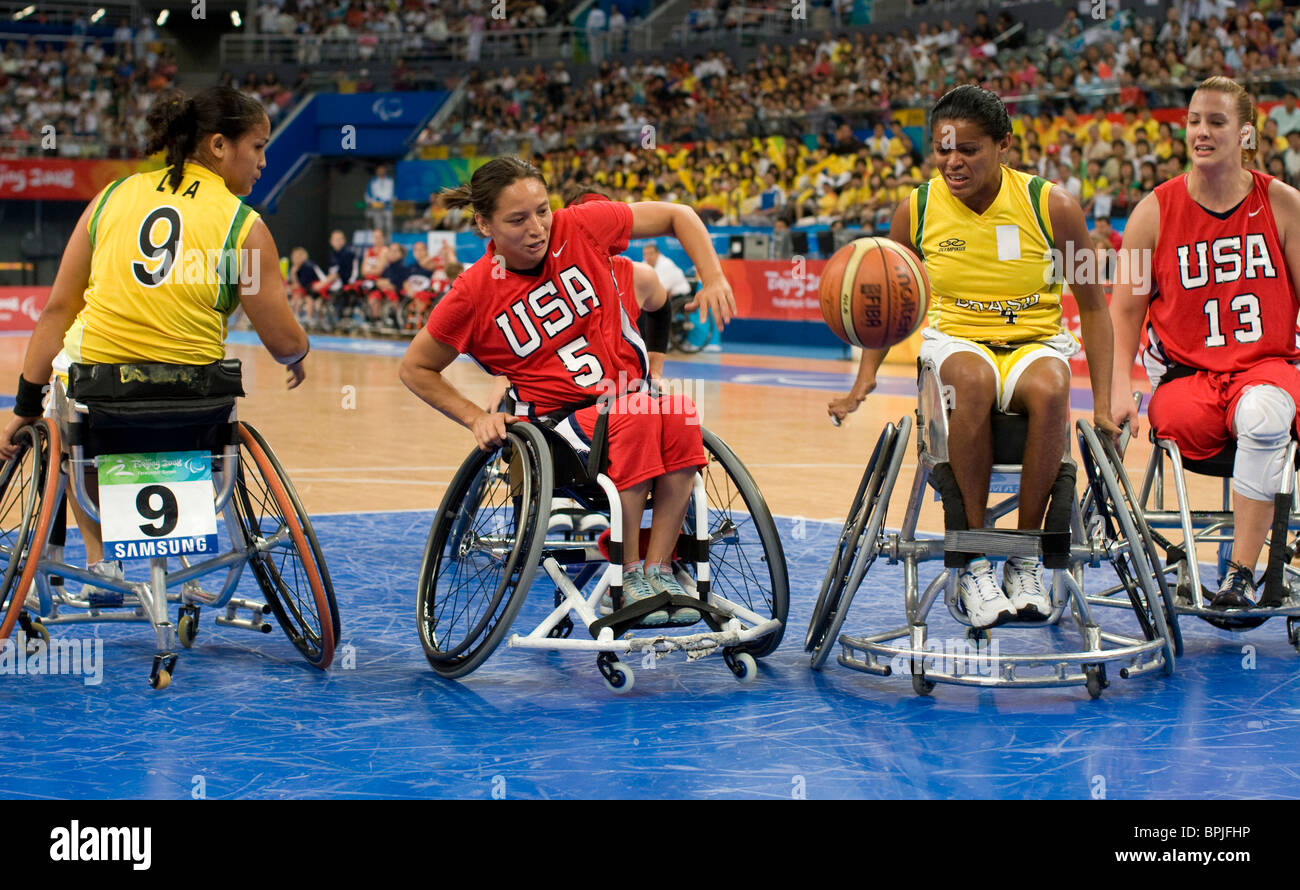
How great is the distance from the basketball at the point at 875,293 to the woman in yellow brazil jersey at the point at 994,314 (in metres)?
0.17

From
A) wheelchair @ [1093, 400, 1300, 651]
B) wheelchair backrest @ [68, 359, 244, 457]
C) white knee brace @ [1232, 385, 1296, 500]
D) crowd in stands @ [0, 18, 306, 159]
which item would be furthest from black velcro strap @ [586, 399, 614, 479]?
crowd in stands @ [0, 18, 306, 159]

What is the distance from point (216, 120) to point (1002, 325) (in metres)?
2.25

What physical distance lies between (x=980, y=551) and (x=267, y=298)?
2.02 metres

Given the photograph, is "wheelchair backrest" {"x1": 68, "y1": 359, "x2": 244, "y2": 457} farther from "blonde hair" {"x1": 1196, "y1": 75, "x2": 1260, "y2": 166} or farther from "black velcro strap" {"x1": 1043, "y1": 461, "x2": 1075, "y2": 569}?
"blonde hair" {"x1": 1196, "y1": 75, "x2": 1260, "y2": 166}

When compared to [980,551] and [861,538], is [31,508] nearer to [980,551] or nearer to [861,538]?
[861,538]

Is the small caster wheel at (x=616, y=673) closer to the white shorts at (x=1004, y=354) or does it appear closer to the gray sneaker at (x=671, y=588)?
the gray sneaker at (x=671, y=588)

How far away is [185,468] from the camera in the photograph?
156 inches

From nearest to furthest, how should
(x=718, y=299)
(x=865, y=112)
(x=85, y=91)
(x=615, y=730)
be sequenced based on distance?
(x=615, y=730)
(x=718, y=299)
(x=865, y=112)
(x=85, y=91)

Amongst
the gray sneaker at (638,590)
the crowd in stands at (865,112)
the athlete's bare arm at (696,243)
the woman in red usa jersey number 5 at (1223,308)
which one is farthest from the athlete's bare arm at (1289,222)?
the crowd in stands at (865,112)

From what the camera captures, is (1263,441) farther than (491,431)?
Yes

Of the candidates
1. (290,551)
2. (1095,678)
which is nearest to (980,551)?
(1095,678)

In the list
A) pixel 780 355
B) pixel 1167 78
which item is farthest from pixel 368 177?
pixel 1167 78

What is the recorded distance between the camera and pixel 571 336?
13.7ft

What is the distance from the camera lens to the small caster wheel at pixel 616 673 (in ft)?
12.7
